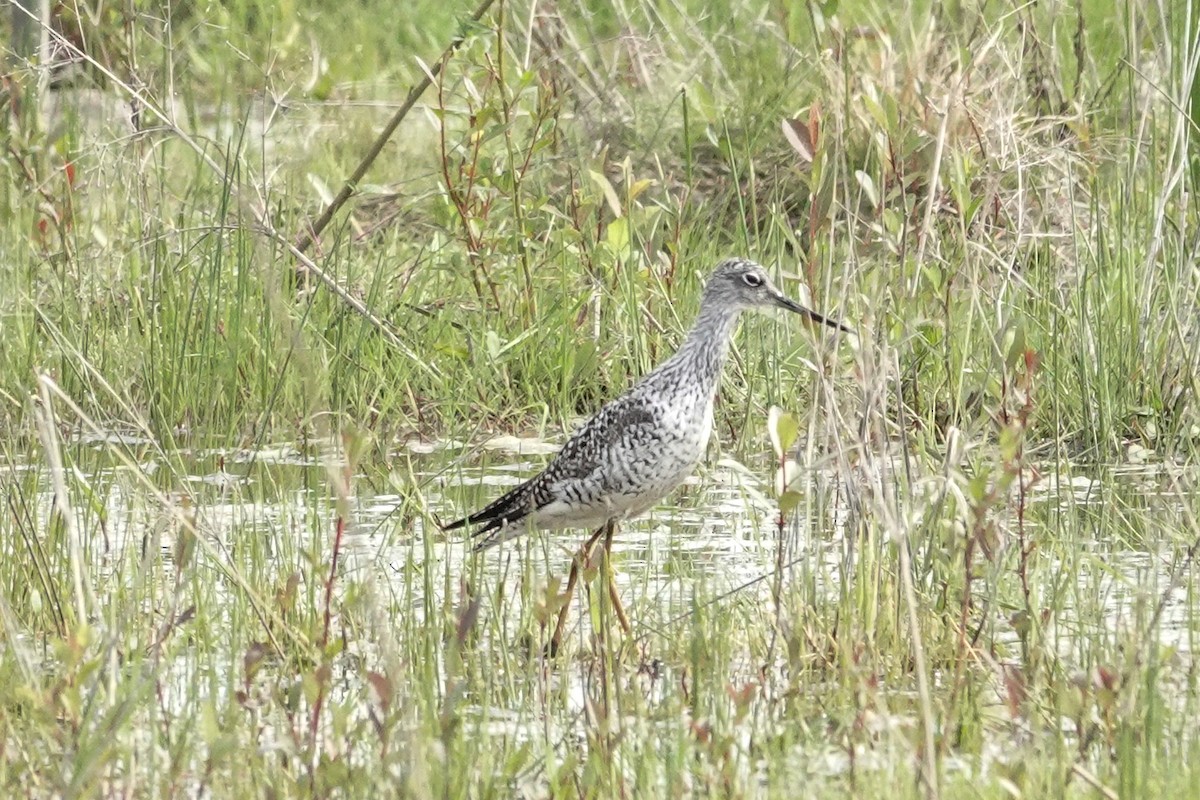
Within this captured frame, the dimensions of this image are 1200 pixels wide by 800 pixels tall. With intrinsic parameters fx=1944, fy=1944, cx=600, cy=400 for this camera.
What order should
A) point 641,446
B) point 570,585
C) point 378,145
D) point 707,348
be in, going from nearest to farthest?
point 570,585 → point 641,446 → point 707,348 → point 378,145

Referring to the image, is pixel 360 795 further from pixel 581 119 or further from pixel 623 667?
pixel 581 119

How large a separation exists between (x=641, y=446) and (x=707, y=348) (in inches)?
15.5

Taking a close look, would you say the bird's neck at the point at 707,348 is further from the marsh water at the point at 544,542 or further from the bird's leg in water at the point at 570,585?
the bird's leg in water at the point at 570,585

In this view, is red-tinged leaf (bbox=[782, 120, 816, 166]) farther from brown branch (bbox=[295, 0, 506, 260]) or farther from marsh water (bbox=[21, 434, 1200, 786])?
brown branch (bbox=[295, 0, 506, 260])

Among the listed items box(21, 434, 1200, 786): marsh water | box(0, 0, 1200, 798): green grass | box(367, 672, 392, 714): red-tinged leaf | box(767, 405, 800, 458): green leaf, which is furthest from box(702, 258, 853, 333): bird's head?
box(367, 672, 392, 714): red-tinged leaf

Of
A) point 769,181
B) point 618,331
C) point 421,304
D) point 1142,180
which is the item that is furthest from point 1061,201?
point 421,304

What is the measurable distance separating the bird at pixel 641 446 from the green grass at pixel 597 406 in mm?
151

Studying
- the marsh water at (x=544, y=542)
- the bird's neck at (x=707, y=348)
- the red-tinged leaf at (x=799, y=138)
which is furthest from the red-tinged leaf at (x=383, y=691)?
the bird's neck at (x=707, y=348)

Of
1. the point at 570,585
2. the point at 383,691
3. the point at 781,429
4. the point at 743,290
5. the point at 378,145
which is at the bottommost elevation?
the point at 383,691

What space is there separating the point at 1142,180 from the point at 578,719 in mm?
3964

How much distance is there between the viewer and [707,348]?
5078 mm

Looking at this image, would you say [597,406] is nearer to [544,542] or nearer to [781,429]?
[544,542]

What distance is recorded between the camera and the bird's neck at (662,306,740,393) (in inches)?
198

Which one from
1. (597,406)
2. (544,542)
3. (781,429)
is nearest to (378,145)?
(597,406)
